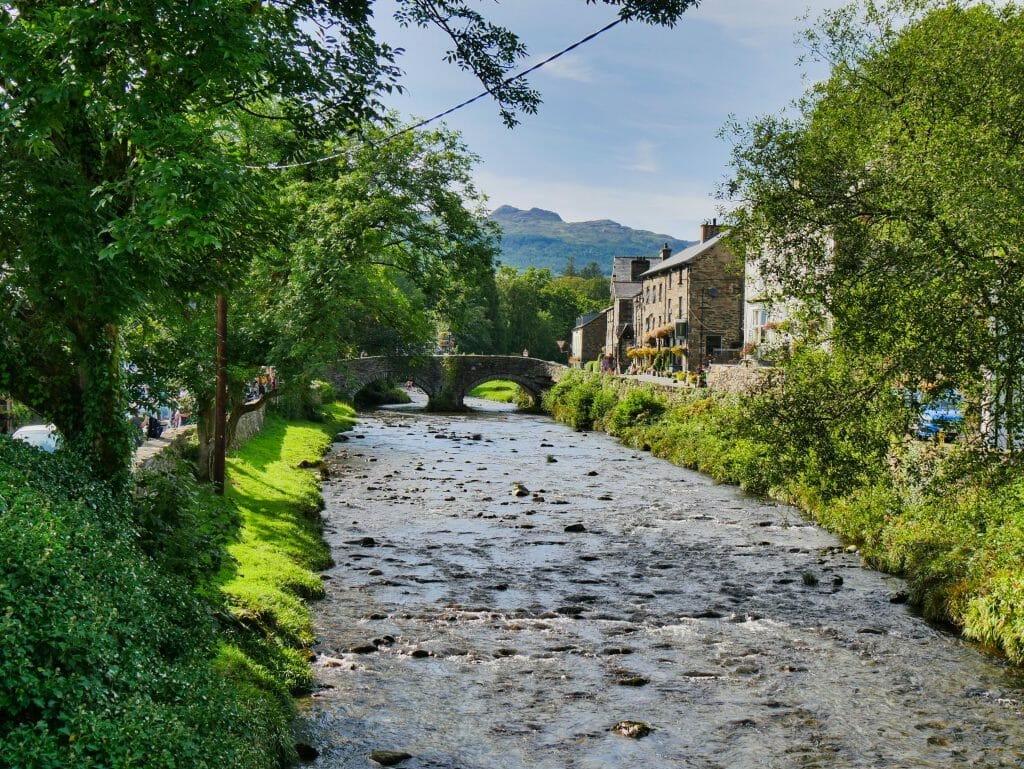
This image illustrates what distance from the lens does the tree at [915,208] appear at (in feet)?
40.1

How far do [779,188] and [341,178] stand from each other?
12357mm

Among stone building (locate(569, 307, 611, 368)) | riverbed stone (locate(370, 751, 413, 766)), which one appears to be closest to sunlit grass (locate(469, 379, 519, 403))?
stone building (locate(569, 307, 611, 368))

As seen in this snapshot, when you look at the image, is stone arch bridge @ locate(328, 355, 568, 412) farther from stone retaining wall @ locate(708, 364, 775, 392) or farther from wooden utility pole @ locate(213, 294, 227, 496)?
wooden utility pole @ locate(213, 294, 227, 496)

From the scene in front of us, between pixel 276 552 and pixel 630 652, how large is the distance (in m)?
6.84

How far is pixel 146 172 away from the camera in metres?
7.31

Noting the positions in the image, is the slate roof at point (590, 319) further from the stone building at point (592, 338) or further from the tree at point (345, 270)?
the tree at point (345, 270)

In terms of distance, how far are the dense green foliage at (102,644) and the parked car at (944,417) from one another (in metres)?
9.88

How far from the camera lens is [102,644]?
6105mm

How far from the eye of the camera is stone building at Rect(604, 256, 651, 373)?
84188 mm

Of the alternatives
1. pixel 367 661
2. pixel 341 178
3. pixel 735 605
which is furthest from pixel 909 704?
pixel 341 178

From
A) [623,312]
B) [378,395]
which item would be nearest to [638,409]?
[378,395]

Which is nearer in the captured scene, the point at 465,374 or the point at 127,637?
the point at 127,637

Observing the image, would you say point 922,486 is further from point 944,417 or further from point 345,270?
point 345,270

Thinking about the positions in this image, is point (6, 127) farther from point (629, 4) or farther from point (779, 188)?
point (779, 188)
